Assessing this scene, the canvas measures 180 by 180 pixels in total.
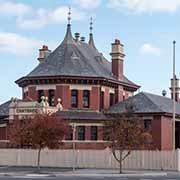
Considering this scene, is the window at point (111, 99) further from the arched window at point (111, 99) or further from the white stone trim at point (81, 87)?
the white stone trim at point (81, 87)

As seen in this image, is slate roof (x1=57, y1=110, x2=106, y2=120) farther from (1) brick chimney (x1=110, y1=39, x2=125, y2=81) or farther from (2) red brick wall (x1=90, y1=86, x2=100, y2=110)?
(1) brick chimney (x1=110, y1=39, x2=125, y2=81)

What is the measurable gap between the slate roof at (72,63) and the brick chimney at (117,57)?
2.48 feet

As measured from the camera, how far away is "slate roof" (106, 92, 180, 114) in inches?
2506

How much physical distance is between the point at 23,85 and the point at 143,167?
76.3ft

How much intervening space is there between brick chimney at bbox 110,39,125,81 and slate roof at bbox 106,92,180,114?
12.5 feet

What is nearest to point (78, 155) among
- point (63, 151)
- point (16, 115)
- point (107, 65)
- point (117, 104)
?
point (63, 151)

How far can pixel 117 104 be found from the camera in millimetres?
69688

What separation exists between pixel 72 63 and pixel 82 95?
4.46 meters

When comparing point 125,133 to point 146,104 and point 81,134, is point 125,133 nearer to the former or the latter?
point 81,134

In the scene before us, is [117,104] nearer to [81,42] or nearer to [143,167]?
[81,42]

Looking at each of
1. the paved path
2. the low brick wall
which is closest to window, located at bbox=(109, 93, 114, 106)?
the low brick wall

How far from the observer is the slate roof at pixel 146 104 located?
63.6m

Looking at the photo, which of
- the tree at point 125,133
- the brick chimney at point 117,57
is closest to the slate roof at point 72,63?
the brick chimney at point 117,57

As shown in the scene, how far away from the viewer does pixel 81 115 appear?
64375 mm
